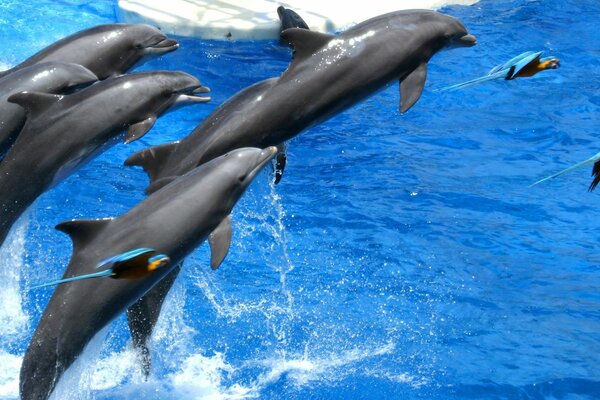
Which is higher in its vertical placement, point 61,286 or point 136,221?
point 136,221

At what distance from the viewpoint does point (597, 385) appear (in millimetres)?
7762

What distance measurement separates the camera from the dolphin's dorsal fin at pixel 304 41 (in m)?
6.79

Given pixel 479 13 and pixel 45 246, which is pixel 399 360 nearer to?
pixel 45 246

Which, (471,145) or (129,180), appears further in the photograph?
(471,145)

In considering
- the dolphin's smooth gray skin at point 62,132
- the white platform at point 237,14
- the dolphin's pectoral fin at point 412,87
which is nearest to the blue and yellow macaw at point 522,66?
the dolphin's pectoral fin at point 412,87

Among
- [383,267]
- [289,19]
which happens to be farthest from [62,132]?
[289,19]

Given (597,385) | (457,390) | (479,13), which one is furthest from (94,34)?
(479,13)

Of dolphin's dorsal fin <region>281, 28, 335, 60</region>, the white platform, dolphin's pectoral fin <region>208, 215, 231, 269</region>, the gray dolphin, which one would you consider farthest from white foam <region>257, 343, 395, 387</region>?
the white platform

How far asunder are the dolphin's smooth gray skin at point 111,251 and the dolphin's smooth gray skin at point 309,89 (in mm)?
371

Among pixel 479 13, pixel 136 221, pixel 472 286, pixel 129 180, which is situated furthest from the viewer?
pixel 479 13

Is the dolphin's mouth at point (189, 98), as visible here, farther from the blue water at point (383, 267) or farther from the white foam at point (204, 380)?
the white foam at point (204, 380)

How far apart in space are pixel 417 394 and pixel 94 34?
12.6 ft

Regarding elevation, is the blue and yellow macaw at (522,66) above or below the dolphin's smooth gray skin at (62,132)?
above

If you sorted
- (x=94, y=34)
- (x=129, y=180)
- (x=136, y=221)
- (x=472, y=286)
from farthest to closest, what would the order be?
(x=129, y=180)
(x=472, y=286)
(x=94, y=34)
(x=136, y=221)
